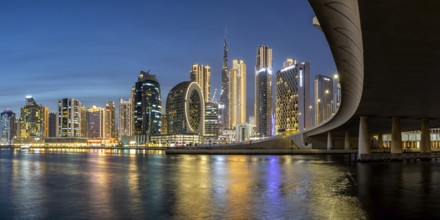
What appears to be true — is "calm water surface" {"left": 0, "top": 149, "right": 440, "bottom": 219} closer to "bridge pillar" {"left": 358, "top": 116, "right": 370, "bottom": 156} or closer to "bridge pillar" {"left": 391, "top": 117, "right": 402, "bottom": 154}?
"bridge pillar" {"left": 358, "top": 116, "right": 370, "bottom": 156}

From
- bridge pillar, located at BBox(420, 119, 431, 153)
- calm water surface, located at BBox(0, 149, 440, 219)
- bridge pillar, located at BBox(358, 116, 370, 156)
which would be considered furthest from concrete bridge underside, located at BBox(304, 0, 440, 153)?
bridge pillar, located at BBox(420, 119, 431, 153)

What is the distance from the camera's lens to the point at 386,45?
28109 mm

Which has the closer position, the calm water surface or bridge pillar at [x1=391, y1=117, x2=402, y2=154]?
the calm water surface

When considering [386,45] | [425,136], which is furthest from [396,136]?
[386,45]

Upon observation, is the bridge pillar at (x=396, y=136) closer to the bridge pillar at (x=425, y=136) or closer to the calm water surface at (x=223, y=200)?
the bridge pillar at (x=425, y=136)

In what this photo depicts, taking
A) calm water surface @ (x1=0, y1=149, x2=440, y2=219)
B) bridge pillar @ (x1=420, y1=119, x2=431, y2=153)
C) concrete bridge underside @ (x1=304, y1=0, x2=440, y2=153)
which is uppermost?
concrete bridge underside @ (x1=304, y1=0, x2=440, y2=153)

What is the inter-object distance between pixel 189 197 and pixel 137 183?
11212 millimetres

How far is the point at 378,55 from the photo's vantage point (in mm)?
30688

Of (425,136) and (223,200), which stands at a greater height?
(425,136)

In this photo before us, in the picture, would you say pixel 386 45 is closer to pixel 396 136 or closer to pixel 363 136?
pixel 363 136

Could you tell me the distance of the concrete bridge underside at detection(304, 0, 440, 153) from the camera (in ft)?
72.1

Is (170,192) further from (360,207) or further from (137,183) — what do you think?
(360,207)

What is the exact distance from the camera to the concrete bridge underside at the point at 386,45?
22.0m

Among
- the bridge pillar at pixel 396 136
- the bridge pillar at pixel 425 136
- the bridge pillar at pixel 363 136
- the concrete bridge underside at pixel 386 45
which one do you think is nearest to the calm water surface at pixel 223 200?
the concrete bridge underside at pixel 386 45
